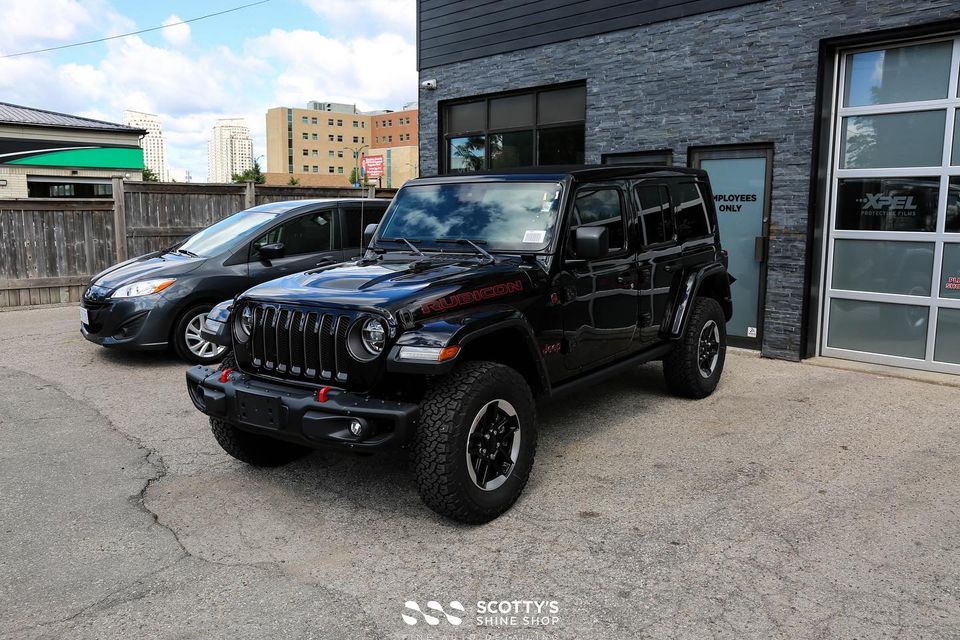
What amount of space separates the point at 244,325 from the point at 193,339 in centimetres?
377

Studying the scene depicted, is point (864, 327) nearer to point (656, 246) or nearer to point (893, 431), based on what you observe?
point (893, 431)

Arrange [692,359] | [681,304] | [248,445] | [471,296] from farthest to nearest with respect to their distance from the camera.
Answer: [692,359] < [681,304] < [248,445] < [471,296]

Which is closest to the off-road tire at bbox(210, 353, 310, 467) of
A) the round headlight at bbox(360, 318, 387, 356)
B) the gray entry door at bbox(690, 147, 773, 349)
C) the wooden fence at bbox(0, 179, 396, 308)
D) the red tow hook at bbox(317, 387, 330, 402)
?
the red tow hook at bbox(317, 387, 330, 402)

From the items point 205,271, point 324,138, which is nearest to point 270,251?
point 205,271

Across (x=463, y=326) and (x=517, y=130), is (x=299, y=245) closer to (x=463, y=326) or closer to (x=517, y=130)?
(x=517, y=130)

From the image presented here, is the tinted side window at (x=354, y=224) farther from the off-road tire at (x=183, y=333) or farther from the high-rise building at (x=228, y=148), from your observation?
the high-rise building at (x=228, y=148)

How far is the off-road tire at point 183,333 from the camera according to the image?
7543 millimetres

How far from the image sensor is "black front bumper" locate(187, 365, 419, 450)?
3576 mm

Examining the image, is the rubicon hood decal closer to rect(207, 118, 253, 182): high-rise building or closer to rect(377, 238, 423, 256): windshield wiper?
rect(377, 238, 423, 256): windshield wiper

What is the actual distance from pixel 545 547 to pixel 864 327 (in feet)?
17.8

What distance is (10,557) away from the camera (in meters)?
3.59

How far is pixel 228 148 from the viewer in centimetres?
17738

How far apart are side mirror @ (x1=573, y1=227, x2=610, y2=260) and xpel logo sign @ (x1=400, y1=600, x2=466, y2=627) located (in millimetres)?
2196

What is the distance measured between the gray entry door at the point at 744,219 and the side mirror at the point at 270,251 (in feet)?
15.4
